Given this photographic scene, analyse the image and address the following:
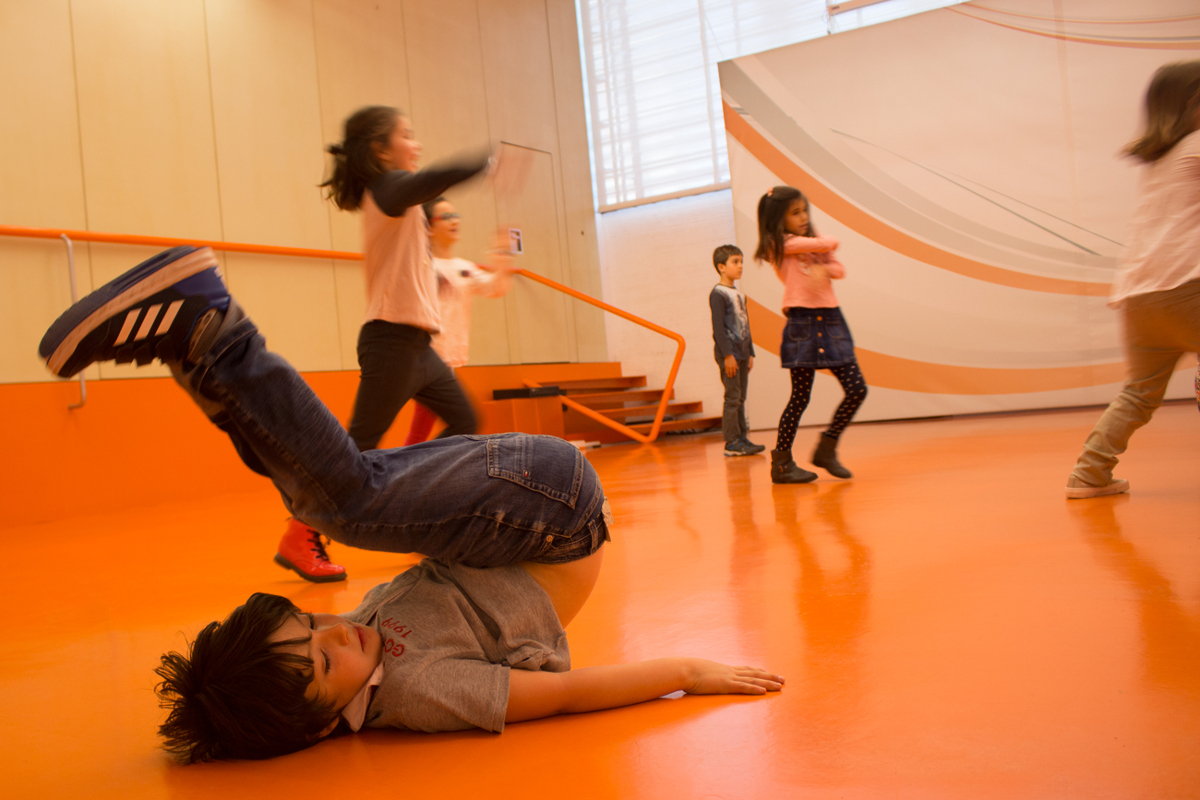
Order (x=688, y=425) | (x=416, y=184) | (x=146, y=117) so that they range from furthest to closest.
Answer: (x=688, y=425) < (x=146, y=117) < (x=416, y=184)

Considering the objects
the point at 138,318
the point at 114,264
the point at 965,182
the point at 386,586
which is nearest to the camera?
the point at 138,318

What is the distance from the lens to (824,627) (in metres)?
1.51

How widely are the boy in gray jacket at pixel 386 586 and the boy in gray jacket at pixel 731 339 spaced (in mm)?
4178

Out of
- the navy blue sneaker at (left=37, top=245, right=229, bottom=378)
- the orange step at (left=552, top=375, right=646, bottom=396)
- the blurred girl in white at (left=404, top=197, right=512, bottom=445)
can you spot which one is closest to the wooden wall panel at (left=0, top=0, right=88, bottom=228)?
the blurred girl in white at (left=404, top=197, right=512, bottom=445)

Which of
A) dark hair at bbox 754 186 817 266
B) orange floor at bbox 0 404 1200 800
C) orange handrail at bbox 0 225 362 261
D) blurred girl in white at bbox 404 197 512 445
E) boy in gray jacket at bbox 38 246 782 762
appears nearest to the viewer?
orange floor at bbox 0 404 1200 800

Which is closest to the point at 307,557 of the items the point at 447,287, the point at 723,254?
the point at 447,287

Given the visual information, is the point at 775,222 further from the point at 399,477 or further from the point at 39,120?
the point at 39,120

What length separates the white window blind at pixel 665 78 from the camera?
317 inches

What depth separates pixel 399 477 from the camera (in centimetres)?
121

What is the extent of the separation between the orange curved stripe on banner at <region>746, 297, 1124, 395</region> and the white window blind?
175 centimetres

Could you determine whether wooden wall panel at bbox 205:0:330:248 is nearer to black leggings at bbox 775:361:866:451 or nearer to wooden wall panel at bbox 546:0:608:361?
wooden wall panel at bbox 546:0:608:361

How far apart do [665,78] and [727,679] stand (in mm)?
8106

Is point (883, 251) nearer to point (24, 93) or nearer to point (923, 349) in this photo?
point (923, 349)

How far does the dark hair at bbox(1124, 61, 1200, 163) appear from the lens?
2246 mm
